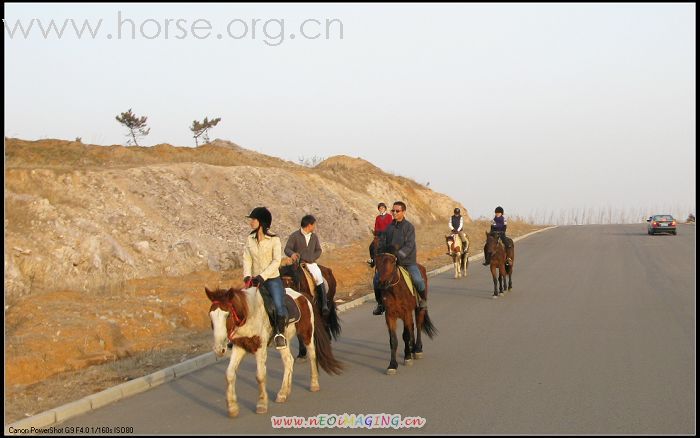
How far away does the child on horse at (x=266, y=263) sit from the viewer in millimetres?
8625

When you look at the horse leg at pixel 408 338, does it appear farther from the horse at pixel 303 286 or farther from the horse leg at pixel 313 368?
the horse leg at pixel 313 368

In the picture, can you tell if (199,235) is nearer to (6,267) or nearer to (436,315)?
(6,267)

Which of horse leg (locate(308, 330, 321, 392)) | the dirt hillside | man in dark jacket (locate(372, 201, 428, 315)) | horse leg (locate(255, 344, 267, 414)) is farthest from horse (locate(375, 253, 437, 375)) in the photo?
the dirt hillside

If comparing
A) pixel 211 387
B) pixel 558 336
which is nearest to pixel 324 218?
pixel 558 336

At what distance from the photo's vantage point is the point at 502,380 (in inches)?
368

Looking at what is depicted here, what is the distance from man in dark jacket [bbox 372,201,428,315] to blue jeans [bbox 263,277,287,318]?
91.8 inches

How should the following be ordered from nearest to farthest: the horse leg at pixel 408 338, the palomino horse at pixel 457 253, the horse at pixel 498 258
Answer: the horse leg at pixel 408 338 → the horse at pixel 498 258 → the palomino horse at pixel 457 253

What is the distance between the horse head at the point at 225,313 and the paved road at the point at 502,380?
0.92 m

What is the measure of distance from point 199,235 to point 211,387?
63.6ft

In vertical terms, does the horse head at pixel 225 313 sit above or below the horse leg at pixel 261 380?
above

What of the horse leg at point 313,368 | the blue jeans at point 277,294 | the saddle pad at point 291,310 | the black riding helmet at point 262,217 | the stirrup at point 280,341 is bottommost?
the horse leg at point 313,368

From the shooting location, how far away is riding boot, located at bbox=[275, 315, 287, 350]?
8578mm

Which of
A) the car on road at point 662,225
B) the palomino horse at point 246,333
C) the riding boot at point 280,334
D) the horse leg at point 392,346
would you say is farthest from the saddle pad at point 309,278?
the car on road at point 662,225

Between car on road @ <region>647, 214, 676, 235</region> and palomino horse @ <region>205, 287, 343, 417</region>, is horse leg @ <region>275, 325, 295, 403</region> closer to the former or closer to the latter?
palomino horse @ <region>205, 287, 343, 417</region>
